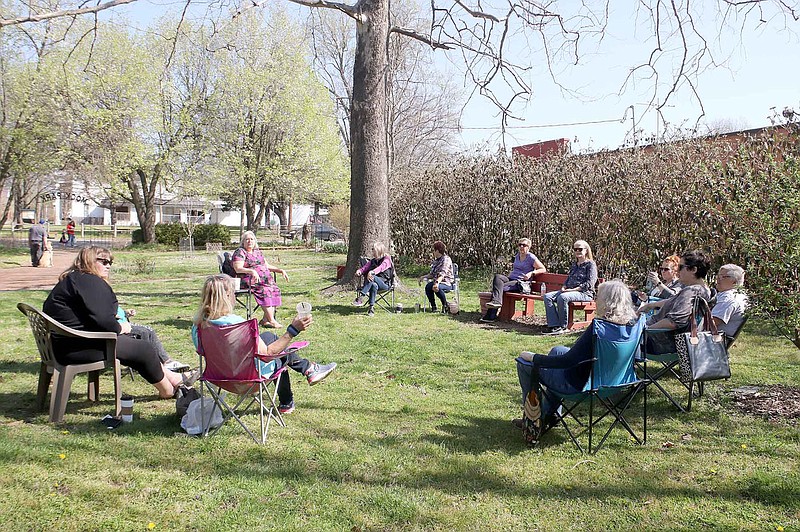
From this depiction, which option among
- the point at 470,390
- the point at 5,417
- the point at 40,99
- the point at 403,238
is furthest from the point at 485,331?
the point at 40,99

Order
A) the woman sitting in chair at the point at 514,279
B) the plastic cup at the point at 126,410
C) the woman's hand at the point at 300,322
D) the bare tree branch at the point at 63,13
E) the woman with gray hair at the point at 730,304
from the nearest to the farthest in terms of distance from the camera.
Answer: the woman's hand at the point at 300,322 → the plastic cup at the point at 126,410 → the woman with gray hair at the point at 730,304 → the bare tree branch at the point at 63,13 → the woman sitting in chair at the point at 514,279

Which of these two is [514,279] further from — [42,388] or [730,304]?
[42,388]

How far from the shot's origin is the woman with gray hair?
5.20 meters

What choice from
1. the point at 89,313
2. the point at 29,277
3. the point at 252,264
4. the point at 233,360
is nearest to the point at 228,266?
the point at 252,264

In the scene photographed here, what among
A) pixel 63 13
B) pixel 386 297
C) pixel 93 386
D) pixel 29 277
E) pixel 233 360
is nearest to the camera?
pixel 233 360

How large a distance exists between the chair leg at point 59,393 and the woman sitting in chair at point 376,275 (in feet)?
17.7

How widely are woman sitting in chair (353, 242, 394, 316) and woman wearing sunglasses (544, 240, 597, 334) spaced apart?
2645 mm

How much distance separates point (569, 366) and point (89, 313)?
332cm

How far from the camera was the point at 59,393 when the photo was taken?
453 cm

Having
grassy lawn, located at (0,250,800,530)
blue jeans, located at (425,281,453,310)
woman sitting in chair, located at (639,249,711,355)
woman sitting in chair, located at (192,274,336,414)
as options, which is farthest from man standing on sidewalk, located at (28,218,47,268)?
woman sitting in chair, located at (639,249,711,355)

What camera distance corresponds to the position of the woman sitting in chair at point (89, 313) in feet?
14.9

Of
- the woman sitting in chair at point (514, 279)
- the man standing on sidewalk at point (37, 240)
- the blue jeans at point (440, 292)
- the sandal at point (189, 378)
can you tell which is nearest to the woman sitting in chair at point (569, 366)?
the sandal at point (189, 378)

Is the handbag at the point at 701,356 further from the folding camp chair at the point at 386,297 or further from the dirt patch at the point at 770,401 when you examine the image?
the folding camp chair at the point at 386,297

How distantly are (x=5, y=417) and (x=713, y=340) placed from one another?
203 inches
